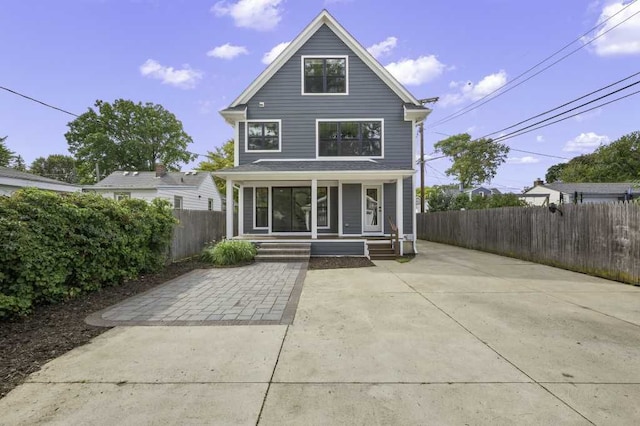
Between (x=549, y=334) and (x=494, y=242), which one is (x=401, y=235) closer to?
(x=494, y=242)

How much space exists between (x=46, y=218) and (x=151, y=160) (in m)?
37.4

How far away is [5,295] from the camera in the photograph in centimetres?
437

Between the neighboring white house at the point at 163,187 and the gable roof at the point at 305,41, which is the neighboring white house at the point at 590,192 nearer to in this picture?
the gable roof at the point at 305,41

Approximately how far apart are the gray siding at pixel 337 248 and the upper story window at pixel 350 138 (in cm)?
388

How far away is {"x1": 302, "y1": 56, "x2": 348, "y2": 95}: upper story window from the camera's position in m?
13.6

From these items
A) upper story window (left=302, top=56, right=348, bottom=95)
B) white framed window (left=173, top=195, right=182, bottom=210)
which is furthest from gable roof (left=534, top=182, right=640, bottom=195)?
white framed window (left=173, top=195, right=182, bottom=210)

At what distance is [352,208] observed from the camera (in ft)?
44.0

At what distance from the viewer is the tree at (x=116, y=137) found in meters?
36.3

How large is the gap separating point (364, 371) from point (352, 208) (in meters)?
10.4

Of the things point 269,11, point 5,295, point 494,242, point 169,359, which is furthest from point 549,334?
point 269,11

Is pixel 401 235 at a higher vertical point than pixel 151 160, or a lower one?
lower

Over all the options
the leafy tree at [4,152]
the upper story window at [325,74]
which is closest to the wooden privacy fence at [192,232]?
the upper story window at [325,74]

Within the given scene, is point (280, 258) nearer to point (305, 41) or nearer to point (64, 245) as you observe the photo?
point (64, 245)

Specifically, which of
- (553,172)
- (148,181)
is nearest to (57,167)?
(148,181)
